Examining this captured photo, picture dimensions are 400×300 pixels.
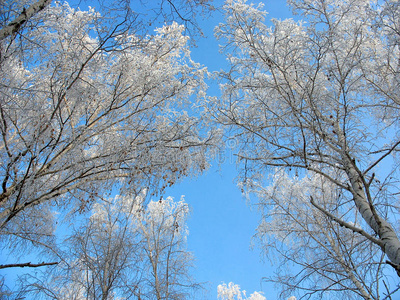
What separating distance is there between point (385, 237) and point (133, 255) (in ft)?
14.5

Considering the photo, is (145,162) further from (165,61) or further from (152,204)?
(152,204)

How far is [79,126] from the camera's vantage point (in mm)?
3631

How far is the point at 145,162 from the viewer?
3.62m

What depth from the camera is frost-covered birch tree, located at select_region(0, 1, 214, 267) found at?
3199mm

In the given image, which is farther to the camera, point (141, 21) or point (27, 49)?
point (27, 49)

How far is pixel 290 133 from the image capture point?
3568 mm

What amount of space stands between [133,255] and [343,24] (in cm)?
554

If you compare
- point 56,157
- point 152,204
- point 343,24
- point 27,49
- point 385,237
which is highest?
point 152,204

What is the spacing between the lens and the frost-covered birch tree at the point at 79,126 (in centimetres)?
320

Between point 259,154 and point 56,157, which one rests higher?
point 56,157

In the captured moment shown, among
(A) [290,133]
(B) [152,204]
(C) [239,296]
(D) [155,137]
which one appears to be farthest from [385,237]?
(C) [239,296]

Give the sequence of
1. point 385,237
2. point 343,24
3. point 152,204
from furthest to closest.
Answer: point 152,204 < point 343,24 < point 385,237

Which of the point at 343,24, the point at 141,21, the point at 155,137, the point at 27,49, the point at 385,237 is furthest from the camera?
the point at 343,24

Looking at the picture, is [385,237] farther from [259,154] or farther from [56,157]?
[56,157]
